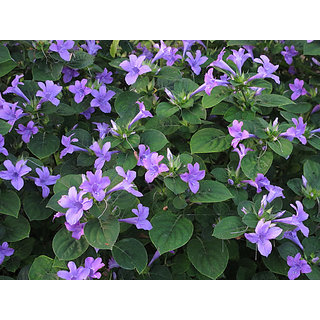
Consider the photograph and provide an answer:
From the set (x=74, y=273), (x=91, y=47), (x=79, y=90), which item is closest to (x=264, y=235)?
(x=74, y=273)

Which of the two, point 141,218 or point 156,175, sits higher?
point 156,175

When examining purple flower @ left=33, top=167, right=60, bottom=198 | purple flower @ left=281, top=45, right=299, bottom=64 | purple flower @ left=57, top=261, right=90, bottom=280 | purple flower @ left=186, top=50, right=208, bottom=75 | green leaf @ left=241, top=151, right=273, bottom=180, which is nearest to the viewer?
purple flower @ left=57, top=261, right=90, bottom=280

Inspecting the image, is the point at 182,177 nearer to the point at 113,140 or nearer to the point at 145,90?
the point at 113,140

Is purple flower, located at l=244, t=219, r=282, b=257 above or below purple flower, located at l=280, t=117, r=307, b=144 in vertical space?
below

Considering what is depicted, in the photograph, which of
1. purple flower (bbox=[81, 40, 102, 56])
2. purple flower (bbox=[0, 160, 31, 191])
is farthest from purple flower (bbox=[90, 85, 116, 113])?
purple flower (bbox=[0, 160, 31, 191])

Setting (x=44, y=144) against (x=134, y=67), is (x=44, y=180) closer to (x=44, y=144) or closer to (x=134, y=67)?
(x=44, y=144)

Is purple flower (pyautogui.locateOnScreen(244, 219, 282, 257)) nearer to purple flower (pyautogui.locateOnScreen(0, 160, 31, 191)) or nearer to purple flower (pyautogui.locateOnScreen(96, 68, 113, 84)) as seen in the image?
purple flower (pyautogui.locateOnScreen(0, 160, 31, 191))

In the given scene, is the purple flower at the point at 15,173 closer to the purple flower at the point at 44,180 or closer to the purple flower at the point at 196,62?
the purple flower at the point at 44,180
